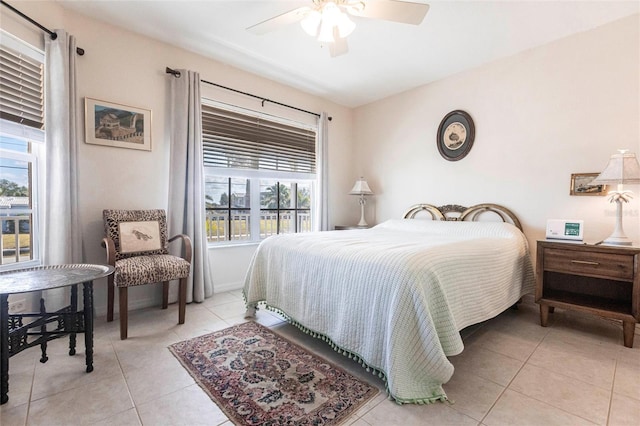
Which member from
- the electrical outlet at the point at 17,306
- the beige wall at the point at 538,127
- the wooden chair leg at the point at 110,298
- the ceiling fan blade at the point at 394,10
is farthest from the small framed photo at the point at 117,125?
the beige wall at the point at 538,127

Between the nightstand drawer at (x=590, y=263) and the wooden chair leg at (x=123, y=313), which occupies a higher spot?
the nightstand drawer at (x=590, y=263)

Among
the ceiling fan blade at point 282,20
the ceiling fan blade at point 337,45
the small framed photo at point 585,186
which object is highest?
the ceiling fan blade at point 282,20

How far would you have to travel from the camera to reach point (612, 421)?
1349mm

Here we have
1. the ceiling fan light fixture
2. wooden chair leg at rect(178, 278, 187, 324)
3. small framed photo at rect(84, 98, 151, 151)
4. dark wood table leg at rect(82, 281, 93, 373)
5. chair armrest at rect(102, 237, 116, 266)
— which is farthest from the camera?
small framed photo at rect(84, 98, 151, 151)

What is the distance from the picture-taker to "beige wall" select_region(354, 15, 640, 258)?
250cm

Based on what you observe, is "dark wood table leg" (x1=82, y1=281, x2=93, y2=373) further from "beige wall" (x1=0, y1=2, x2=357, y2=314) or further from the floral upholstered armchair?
"beige wall" (x1=0, y1=2, x2=357, y2=314)

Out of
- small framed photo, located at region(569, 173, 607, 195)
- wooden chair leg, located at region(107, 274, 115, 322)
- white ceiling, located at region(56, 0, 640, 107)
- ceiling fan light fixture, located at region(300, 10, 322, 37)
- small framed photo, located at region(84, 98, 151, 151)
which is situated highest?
white ceiling, located at region(56, 0, 640, 107)

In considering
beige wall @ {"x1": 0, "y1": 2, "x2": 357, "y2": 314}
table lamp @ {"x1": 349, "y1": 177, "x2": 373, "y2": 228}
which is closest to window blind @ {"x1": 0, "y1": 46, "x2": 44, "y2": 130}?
beige wall @ {"x1": 0, "y1": 2, "x2": 357, "y2": 314}

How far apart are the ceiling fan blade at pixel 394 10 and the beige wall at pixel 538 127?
184 cm

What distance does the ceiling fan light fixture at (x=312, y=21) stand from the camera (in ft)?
6.30

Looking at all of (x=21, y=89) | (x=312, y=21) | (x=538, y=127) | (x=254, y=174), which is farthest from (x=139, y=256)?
(x=538, y=127)

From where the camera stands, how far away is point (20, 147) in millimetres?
2195

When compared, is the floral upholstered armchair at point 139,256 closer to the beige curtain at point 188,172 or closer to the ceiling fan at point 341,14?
the beige curtain at point 188,172

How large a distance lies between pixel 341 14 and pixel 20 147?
254 centimetres
